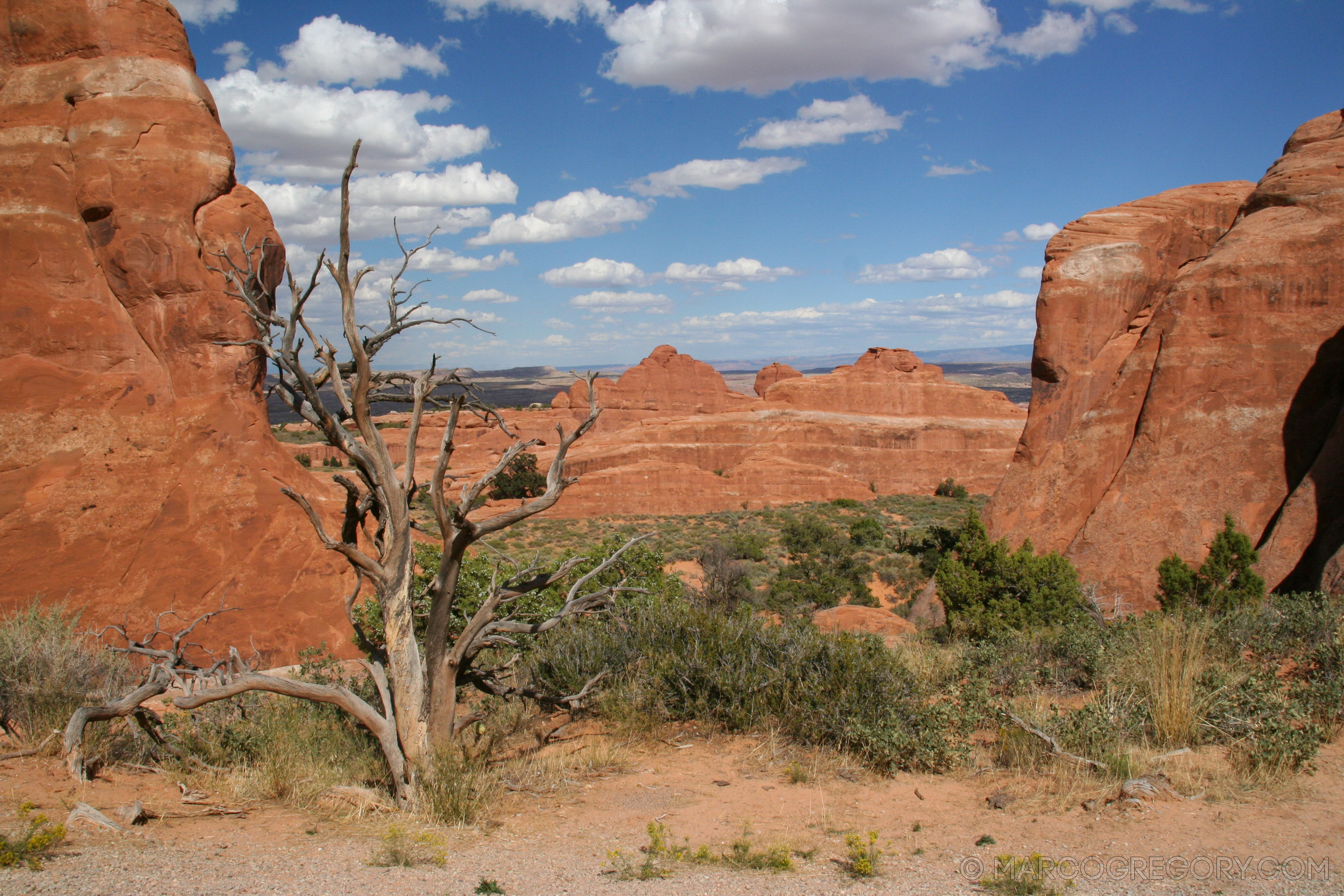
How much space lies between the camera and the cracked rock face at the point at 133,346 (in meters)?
11.7

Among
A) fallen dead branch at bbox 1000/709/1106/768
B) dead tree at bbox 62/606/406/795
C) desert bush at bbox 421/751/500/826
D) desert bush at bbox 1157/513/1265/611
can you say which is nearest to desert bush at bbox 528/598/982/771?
fallen dead branch at bbox 1000/709/1106/768

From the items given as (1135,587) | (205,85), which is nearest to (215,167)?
(205,85)

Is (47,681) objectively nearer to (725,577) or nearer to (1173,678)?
(1173,678)

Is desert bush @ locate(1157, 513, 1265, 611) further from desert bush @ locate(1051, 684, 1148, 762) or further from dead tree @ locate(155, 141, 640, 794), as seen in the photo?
dead tree @ locate(155, 141, 640, 794)

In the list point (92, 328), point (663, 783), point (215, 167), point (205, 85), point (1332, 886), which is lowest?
point (663, 783)

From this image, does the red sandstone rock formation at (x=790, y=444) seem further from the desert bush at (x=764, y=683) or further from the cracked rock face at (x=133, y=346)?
the desert bush at (x=764, y=683)

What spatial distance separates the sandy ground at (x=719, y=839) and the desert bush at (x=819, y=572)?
11.2m

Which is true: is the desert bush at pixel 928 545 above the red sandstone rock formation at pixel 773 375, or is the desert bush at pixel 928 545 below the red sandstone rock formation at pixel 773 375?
below

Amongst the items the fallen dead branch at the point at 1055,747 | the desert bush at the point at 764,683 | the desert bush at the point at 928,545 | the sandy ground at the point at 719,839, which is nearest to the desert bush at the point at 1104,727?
the fallen dead branch at the point at 1055,747

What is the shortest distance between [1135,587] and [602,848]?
13.0 metres

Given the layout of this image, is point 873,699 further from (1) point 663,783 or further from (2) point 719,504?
(2) point 719,504

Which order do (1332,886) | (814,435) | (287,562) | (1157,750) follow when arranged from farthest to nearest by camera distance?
(814,435), (287,562), (1157,750), (1332,886)

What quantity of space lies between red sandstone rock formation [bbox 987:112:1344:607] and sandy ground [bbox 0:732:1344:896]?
903 cm

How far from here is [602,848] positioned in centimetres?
482
